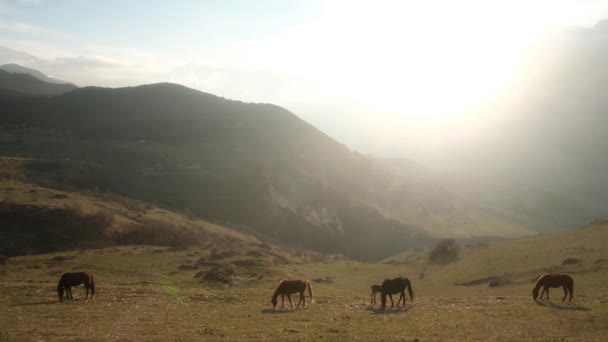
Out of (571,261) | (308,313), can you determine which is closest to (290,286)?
(308,313)

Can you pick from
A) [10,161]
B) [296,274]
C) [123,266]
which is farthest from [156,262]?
[10,161]

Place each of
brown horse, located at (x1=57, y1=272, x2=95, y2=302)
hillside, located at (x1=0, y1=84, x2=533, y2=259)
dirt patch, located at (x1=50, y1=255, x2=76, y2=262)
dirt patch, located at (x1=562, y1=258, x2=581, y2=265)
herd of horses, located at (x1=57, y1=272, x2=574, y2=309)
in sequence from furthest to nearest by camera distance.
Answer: hillside, located at (x1=0, y1=84, x2=533, y2=259), dirt patch, located at (x1=50, y1=255, x2=76, y2=262), dirt patch, located at (x1=562, y1=258, x2=581, y2=265), brown horse, located at (x1=57, y1=272, x2=95, y2=302), herd of horses, located at (x1=57, y1=272, x2=574, y2=309)

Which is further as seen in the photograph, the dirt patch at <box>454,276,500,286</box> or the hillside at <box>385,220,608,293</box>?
the dirt patch at <box>454,276,500,286</box>

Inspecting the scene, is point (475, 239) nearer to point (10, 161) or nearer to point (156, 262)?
point (156, 262)

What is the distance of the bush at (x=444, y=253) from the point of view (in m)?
70.4

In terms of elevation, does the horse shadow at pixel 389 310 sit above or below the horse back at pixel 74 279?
below

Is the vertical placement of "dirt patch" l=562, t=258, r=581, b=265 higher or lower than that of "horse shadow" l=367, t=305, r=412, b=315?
higher

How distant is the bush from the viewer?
70.4 meters

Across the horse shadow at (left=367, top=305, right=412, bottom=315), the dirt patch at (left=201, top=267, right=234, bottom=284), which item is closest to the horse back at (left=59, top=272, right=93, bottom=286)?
the horse shadow at (left=367, top=305, right=412, bottom=315)

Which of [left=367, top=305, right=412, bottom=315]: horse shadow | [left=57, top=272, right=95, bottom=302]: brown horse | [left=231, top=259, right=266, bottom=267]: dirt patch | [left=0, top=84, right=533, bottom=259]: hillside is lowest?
[left=231, top=259, right=266, bottom=267]: dirt patch

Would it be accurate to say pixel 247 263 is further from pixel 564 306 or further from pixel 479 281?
pixel 564 306

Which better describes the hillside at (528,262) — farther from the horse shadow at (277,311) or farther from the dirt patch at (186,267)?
the dirt patch at (186,267)

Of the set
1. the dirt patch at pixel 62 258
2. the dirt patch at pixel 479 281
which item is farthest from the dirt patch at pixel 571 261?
the dirt patch at pixel 62 258

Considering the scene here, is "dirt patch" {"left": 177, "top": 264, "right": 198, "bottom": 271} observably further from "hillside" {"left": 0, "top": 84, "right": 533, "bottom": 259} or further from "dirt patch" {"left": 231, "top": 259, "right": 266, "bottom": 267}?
"hillside" {"left": 0, "top": 84, "right": 533, "bottom": 259}
